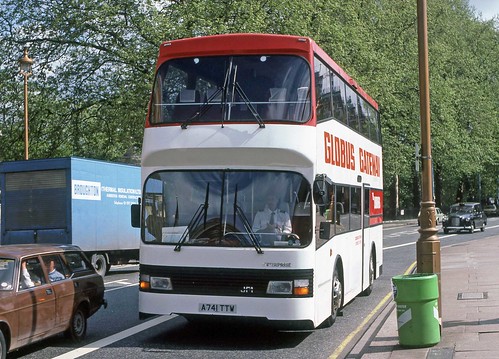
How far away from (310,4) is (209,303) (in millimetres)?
26345

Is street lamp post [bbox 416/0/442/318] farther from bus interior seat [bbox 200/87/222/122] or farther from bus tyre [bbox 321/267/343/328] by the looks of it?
bus interior seat [bbox 200/87/222/122]

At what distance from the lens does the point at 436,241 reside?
11.2 metres

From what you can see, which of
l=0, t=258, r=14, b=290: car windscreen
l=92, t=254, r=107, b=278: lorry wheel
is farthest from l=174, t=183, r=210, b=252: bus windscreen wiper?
l=92, t=254, r=107, b=278: lorry wheel

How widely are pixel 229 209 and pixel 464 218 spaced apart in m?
40.5

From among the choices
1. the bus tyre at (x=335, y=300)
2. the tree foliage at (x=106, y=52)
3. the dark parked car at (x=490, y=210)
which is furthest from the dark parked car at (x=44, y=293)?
the dark parked car at (x=490, y=210)

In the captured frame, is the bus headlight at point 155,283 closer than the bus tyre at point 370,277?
Yes

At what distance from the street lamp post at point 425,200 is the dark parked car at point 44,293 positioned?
194 inches

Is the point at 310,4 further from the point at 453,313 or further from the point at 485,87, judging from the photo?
the point at 485,87

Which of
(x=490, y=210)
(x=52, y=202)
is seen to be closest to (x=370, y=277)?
(x=52, y=202)

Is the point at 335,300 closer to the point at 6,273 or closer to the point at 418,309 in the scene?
the point at 418,309

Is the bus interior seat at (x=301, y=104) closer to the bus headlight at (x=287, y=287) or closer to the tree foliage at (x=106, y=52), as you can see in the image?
the bus headlight at (x=287, y=287)

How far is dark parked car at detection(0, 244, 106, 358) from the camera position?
9414mm

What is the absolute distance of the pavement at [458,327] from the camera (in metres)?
9.72

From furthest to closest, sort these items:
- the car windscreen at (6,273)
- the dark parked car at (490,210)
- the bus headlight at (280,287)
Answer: the dark parked car at (490,210), the bus headlight at (280,287), the car windscreen at (6,273)
